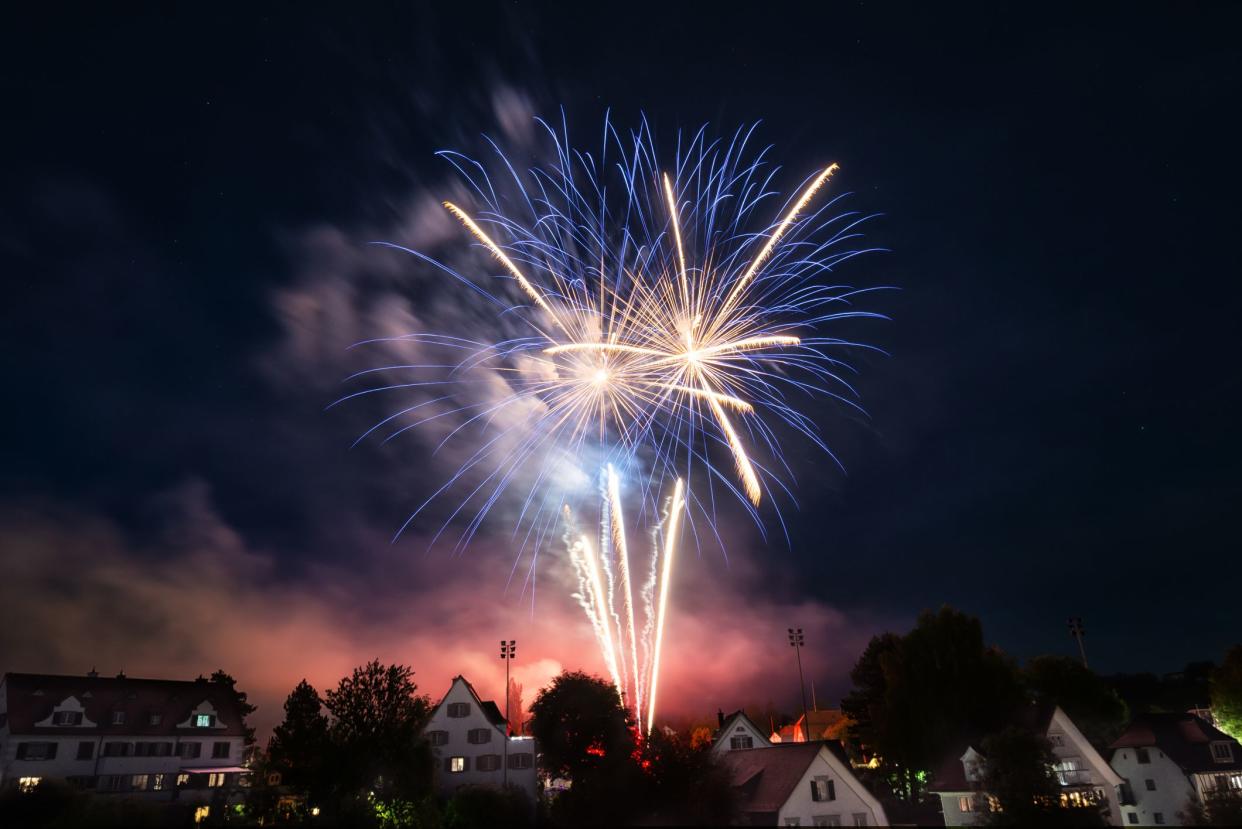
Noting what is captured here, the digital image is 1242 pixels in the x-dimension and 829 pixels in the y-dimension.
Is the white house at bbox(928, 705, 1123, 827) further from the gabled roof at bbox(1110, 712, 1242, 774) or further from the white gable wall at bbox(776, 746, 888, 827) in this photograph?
the white gable wall at bbox(776, 746, 888, 827)

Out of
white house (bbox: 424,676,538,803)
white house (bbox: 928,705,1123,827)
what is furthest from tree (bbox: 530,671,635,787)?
white house (bbox: 928,705,1123,827)

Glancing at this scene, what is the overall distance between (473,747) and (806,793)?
30887 millimetres

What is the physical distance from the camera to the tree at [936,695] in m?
70.4

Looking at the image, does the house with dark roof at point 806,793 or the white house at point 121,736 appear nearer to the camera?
the house with dark roof at point 806,793

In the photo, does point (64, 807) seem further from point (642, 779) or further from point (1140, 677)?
point (1140, 677)

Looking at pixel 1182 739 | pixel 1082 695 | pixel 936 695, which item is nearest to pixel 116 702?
pixel 936 695

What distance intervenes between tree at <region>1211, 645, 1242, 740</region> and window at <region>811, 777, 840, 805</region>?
47.9 metres

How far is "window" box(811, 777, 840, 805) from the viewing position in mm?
49750

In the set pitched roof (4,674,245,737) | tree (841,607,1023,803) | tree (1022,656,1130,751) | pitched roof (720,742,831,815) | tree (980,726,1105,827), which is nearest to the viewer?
tree (980,726,1105,827)

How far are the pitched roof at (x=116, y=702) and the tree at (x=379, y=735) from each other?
2399 cm

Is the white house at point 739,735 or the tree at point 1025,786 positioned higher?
the white house at point 739,735

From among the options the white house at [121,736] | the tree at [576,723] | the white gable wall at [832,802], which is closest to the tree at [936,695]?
the white gable wall at [832,802]

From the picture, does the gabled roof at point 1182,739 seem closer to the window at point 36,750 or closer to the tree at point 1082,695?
the tree at point 1082,695

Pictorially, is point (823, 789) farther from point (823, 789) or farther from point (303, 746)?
point (303, 746)
